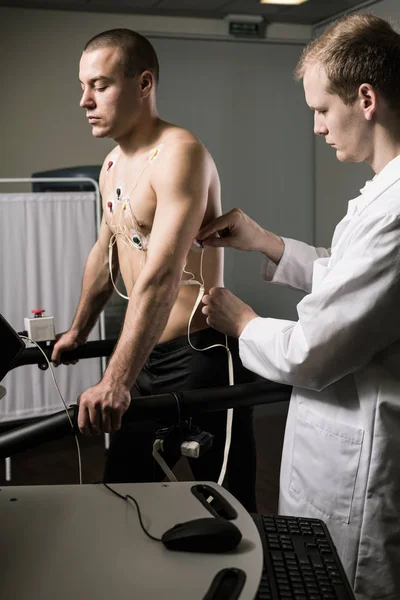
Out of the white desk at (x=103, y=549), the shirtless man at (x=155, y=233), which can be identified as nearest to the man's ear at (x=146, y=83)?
the shirtless man at (x=155, y=233)

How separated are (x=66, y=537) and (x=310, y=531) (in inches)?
14.4

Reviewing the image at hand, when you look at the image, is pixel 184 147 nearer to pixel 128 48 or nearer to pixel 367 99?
pixel 128 48

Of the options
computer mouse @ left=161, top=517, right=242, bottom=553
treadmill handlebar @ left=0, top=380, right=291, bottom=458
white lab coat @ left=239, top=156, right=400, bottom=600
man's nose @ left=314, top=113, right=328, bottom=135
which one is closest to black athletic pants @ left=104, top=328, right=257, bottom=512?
treadmill handlebar @ left=0, top=380, right=291, bottom=458

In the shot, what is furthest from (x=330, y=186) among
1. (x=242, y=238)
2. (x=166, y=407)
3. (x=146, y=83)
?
(x=166, y=407)

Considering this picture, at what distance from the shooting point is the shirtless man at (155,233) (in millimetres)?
1683

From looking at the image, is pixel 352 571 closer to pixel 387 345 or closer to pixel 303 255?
pixel 387 345

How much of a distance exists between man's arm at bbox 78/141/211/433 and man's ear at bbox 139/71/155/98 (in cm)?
19

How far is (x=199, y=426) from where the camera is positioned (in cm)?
193

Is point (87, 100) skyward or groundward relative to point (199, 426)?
skyward

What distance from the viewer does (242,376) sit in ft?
6.61

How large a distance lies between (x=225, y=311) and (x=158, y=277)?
25 centimetres

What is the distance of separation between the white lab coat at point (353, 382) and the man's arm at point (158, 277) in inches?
11.5

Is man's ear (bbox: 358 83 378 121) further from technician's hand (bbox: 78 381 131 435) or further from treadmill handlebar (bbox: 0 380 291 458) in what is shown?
technician's hand (bbox: 78 381 131 435)

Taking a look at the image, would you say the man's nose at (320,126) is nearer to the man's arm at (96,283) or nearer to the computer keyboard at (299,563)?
the computer keyboard at (299,563)
